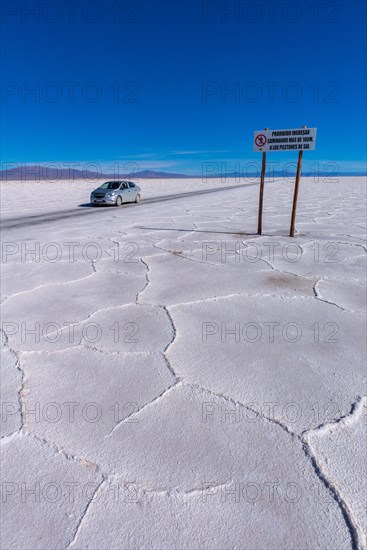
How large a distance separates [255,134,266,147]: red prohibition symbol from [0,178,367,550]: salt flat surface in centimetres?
297

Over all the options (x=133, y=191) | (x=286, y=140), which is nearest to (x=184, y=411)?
(x=286, y=140)

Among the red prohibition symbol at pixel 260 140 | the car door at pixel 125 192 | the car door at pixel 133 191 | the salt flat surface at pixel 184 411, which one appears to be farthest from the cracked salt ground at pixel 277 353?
the car door at pixel 133 191

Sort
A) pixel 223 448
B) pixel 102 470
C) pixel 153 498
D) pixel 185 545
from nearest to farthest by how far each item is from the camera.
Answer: pixel 185 545
pixel 153 498
pixel 102 470
pixel 223 448

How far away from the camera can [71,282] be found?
165 inches

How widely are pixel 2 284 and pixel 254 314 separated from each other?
9.47ft

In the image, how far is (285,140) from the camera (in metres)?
6.04

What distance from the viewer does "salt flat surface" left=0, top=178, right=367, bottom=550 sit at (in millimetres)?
1410

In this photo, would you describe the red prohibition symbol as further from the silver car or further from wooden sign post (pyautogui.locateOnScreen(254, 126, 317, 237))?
the silver car

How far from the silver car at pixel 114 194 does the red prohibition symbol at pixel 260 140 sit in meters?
9.44

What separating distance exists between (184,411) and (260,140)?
5.44 m

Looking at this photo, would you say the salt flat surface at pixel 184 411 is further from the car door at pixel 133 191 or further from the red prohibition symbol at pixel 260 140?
the car door at pixel 133 191

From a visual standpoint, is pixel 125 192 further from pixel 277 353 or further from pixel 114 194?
pixel 277 353

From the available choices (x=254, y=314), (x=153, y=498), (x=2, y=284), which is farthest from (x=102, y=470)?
(x=2, y=284)

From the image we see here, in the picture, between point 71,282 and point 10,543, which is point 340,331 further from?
point 71,282
